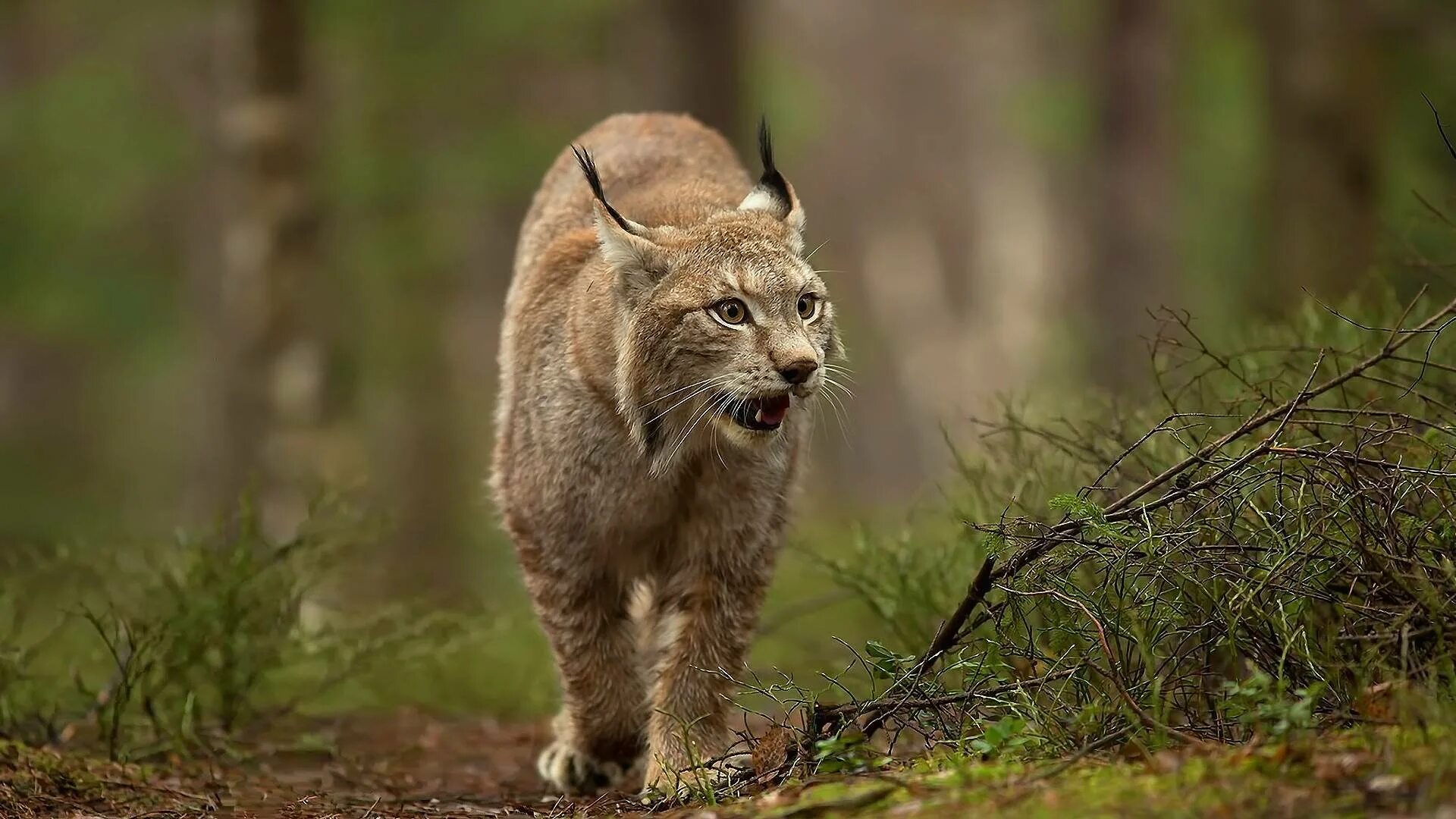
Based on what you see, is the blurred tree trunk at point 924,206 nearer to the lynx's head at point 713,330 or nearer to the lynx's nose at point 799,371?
the lynx's head at point 713,330

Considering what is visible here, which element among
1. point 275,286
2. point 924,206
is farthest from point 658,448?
point 924,206

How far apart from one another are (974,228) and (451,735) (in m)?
43.1

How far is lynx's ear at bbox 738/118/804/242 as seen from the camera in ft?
18.9

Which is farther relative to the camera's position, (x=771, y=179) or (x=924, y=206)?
(x=924, y=206)

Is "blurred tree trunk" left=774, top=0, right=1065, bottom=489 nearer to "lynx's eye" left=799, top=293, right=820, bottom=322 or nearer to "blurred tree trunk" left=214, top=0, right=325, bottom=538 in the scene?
"blurred tree trunk" left=214, top=0, right=325, bottom=538

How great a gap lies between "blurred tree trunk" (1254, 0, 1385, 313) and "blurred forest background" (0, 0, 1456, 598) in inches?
0.9

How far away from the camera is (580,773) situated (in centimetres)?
595

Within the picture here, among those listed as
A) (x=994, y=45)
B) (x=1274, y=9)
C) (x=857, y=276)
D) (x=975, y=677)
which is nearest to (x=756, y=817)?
(x=975, y=677)

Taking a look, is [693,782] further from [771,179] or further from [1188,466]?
[771,179]

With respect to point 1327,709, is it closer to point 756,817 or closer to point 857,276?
point 756,817

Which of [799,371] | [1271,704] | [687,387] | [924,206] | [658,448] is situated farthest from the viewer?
[924,206]

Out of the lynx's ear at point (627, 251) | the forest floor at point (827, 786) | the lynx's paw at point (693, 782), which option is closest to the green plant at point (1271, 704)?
the forest floor at point (827, 786)

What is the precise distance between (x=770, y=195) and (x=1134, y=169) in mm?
12853

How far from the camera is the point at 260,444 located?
431 inches
